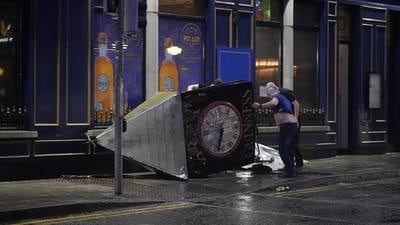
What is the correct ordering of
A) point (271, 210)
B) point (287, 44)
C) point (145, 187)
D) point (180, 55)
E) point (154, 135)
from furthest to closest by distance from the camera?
point (287, 44) < point (180, 55) < point (154, 135) < point (145, 187) < point (271, 210)

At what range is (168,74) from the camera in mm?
14953

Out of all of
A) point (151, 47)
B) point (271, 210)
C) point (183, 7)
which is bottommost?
point (271, 210)

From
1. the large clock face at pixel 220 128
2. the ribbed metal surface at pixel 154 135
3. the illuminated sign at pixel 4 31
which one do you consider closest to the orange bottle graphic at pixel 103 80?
the ribbed metal surface at pixel 154 135

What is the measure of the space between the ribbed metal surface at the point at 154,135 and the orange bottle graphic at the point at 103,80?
1.43 metres

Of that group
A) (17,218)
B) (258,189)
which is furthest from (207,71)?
(17,218)

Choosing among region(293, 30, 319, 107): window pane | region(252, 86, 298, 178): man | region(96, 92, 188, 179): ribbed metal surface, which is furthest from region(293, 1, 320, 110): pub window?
region(96, 92, 188, 179): ribbed metal surface

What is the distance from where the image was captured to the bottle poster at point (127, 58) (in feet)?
45.2

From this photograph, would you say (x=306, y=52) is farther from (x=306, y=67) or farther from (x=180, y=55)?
(x=180, y=55)

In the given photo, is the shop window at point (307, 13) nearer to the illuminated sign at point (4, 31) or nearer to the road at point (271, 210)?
the road at point (271, 210)

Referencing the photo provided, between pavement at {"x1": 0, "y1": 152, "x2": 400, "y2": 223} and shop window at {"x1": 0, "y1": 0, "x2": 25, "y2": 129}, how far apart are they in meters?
1.53

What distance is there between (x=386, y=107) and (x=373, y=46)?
5.91ft

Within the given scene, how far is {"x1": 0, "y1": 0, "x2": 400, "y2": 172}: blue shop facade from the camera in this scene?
12.8 meters

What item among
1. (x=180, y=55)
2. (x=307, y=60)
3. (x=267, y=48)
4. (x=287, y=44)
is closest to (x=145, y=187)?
(x=180, y=55)

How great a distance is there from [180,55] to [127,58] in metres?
1.37
